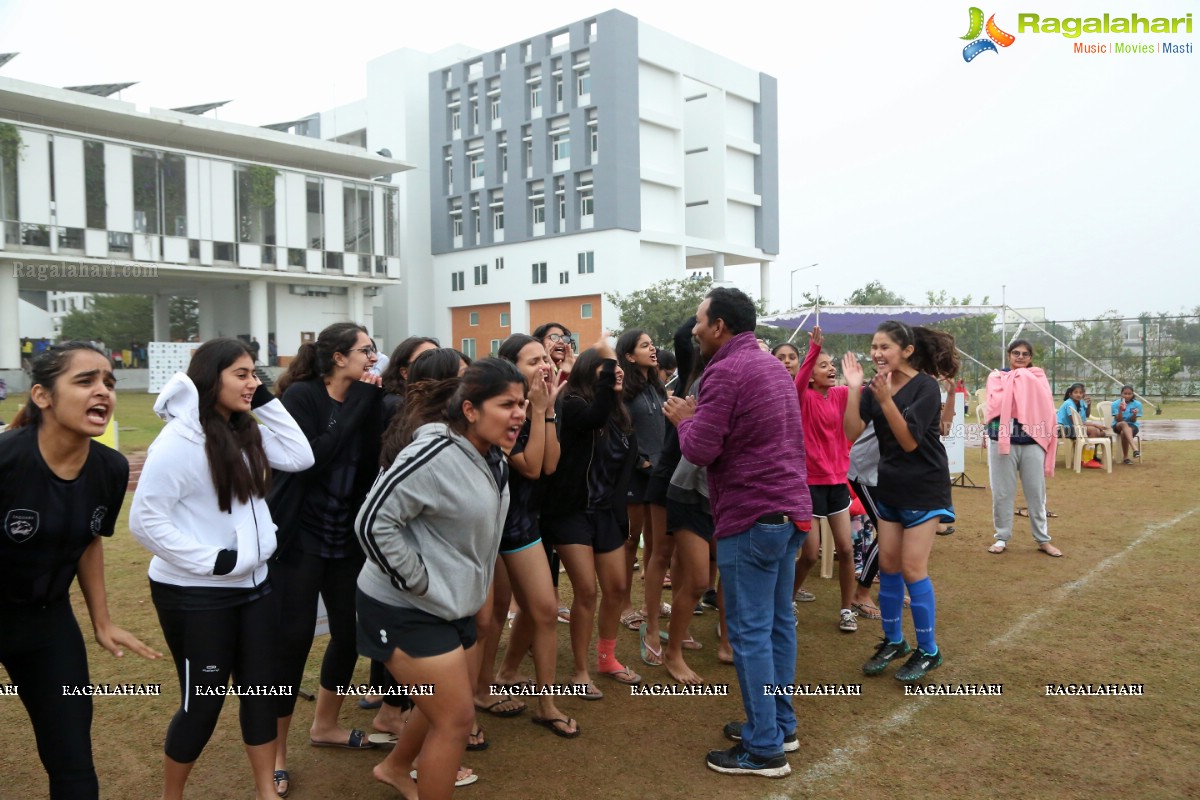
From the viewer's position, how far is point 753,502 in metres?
3.53

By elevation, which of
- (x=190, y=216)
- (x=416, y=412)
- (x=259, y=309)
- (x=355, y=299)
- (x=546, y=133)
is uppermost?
(x=546, y=133)

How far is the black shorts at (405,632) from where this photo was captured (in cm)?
272

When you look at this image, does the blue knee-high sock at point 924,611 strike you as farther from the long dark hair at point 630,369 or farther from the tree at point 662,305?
the tree at point 662,305

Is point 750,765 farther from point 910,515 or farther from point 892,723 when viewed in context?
point 910,515

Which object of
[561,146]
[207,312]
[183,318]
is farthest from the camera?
[183,318]

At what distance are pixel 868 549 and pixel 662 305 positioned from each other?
1456 inches

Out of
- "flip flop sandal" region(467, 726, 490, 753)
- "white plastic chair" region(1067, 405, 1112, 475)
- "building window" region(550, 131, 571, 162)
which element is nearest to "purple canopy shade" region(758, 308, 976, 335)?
"white plastic chair" region(1067, 405, 1112, 475)

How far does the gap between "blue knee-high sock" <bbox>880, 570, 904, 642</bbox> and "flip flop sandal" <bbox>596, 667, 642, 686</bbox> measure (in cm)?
143

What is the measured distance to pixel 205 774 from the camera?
361cm

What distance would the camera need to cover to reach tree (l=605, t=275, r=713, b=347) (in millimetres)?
42656

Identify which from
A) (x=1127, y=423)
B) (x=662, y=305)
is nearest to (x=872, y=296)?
(x=662, y=305)

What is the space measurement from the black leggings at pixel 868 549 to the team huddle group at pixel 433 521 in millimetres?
944

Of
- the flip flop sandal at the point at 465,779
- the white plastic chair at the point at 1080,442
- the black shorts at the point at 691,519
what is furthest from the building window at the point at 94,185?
the flip flop sandal at the point at 465,779

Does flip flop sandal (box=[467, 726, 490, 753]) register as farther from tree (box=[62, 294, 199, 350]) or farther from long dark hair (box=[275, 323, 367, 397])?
tree (box=[62, 294, 199, 350])
